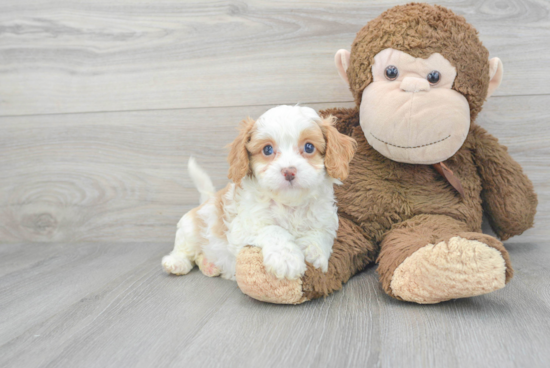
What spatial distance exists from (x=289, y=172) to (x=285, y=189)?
0.17 ft

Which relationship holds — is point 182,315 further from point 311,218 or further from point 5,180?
point 5,180

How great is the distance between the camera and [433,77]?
3.93 ft

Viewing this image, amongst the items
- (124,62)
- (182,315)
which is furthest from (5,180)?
(182,315)

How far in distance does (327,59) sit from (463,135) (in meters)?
0.60

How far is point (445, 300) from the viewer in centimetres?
102

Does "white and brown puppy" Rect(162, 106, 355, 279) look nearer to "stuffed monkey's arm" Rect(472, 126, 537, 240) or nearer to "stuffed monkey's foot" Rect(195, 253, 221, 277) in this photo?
"stuffed monkey's foot" Rect(195, 253, 221, 277)

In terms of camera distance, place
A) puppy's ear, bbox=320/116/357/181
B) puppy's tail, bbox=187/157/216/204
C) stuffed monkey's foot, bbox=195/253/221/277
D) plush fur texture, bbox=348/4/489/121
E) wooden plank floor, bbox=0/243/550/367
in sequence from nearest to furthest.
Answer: wooden plank floor, bbox=0/243/550/367, puppy's ear, bbox=320/116/357/181, plush fur texture, bbox=348/4/489/121, stuffed monkey's foot, bbox=195/253/221/277, puppy's tail, bbox=187/157/216/204

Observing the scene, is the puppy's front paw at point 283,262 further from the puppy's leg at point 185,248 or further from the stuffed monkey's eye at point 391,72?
the stuffed monkey's eye at point 391,72

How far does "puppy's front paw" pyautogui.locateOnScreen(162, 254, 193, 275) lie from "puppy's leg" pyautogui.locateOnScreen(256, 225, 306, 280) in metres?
0.38

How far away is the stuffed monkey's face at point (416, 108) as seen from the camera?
117 cm

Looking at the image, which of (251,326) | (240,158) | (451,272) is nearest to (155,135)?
(240,158)

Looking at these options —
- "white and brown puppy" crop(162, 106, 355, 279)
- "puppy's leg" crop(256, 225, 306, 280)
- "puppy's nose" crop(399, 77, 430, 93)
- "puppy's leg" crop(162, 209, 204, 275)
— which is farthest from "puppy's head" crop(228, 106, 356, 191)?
"puppy's leg" crop(162, 209, 204, 275)

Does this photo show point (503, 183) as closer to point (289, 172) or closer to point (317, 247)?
point (317, 247)

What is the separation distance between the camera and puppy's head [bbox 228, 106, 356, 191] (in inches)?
40.3
